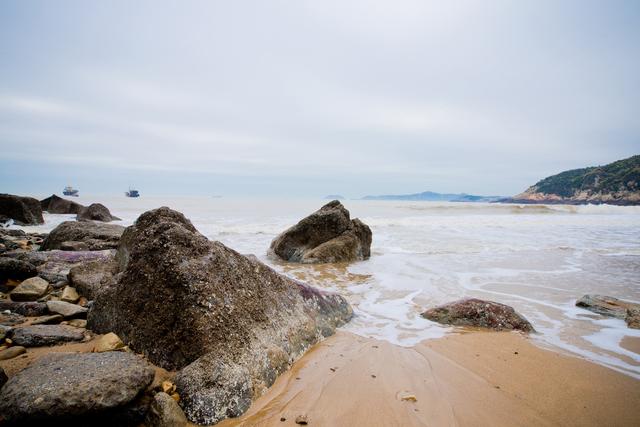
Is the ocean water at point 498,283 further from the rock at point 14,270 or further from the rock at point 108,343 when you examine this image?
the rock at point 14,270

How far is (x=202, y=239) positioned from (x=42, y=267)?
3.73 metres

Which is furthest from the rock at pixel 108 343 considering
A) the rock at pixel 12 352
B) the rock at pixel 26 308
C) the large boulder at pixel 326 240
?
the large boulder at pixel 326 240

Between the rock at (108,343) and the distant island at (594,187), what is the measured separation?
7887 centimetres

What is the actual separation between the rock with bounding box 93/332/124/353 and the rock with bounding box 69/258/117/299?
142cm

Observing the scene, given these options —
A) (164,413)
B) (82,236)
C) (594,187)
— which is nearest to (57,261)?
(82,236)

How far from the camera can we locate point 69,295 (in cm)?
441

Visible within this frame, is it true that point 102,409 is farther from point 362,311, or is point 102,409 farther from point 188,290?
point 362,311

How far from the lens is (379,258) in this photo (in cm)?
1074

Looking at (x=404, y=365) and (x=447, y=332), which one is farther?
(x=447, y=332)

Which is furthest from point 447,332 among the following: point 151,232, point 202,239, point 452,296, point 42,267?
point 42,267

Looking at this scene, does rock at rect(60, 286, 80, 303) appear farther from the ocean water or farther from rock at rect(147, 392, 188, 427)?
the ocean water

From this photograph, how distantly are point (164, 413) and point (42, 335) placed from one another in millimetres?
1735

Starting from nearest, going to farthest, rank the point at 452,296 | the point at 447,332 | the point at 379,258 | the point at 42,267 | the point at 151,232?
the point at 151,232 → the point at 447,332 → the point at 42,267 → the point at 452,296 → the point at 379,258

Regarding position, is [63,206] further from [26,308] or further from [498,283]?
[498,283]
